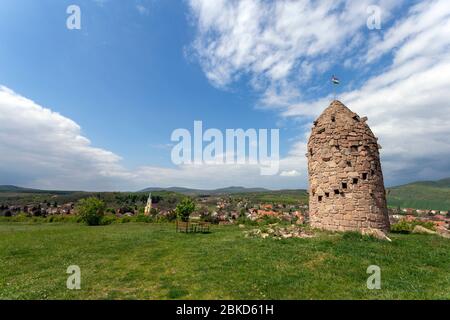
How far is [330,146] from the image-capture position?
21.6 m

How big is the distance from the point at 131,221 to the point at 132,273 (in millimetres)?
45031

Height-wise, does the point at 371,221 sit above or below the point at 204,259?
above

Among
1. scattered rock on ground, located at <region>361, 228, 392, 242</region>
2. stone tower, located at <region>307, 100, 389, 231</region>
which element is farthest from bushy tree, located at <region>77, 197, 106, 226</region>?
scattered rock on ground, located at <region>361, 228, 392, 242</region>

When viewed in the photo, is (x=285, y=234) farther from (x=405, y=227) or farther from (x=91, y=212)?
(x=91, y=212)

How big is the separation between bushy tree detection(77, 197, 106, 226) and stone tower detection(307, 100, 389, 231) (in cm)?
4611

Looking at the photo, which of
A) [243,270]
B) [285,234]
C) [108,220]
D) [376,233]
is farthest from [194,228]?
[108,220]

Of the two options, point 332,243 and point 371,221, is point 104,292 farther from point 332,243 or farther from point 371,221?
point 371,221

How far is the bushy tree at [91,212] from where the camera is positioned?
172 feet

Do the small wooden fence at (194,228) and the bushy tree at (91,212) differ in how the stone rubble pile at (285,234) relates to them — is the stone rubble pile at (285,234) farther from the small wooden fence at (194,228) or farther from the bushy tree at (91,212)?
the bushy tree at (91,212)

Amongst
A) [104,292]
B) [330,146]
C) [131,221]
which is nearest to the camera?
[104,292]

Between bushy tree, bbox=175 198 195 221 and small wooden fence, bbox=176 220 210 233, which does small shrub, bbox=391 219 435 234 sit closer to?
small wooden fence, bbox=176 220 210 233

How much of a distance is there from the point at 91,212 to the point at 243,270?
49.7 m
